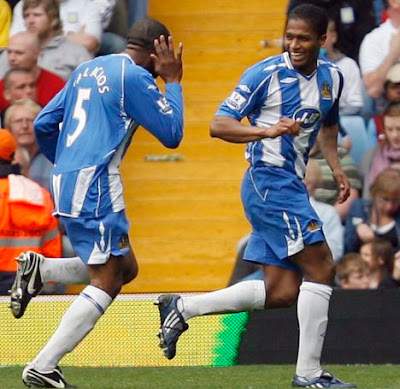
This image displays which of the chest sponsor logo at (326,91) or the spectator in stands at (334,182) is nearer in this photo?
the chest sponsor logo at (326,91)

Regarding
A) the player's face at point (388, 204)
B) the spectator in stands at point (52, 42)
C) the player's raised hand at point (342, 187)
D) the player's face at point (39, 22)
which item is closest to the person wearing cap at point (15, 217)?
the spectator in stands at point (52, 42)

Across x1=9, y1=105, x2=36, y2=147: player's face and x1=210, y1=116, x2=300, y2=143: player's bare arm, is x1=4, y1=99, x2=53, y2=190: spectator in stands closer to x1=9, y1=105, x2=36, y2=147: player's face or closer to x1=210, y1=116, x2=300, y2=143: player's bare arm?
x1=9, y1=105, x2=36, y2=147: player's face

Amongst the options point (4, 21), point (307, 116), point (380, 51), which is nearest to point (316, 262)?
point (307, 116)

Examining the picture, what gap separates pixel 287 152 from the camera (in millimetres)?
7285

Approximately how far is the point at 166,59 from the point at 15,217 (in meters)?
3.09

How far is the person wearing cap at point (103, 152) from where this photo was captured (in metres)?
6.91

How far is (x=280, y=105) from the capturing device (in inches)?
286

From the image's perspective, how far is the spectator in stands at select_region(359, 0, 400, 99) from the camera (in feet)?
37.3

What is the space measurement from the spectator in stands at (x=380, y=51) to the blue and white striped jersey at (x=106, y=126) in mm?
4612

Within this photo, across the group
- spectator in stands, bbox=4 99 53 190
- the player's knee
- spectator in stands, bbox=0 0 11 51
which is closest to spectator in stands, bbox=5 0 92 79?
spectator in stands, bbox=0 0 11 51

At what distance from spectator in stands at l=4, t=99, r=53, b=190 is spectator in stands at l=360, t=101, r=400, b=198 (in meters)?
2.46

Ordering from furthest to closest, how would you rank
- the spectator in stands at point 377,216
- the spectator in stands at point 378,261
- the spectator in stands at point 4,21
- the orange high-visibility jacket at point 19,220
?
1. the spectator in stands at point 4,21
2. the spectator in stands at point 377,216
3. the spectator in stands at point 378,261
4. the orange high-visibility jacket at point 19,220

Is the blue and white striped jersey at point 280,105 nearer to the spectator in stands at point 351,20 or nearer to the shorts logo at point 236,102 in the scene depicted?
the shorts logo at point 236,102

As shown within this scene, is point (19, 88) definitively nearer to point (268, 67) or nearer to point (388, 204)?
point (388, 204)
